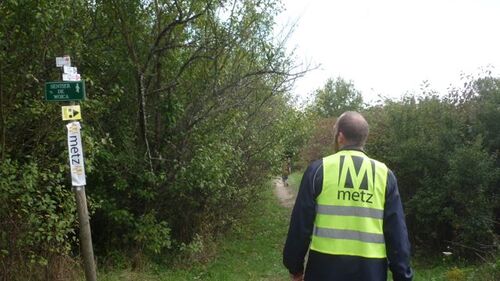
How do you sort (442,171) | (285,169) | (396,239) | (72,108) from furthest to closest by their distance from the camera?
(285,169) < (442,171) < (72,108) < (396,239)

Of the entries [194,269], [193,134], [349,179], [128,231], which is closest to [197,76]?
[193,134]

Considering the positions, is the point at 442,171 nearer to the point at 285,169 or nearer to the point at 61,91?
the point at 61,91

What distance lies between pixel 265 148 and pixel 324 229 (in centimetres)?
1075

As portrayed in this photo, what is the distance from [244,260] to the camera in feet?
37.8

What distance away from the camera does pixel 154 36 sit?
8.94m

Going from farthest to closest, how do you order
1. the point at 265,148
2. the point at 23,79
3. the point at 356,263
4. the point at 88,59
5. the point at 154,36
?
the point at 265,148
the point at 154,36
the point at 88,59
the point at 23,79
the point at 356,263

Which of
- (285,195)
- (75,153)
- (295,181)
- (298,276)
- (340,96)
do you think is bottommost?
(285,195)

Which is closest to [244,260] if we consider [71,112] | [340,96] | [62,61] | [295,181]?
[71,112]

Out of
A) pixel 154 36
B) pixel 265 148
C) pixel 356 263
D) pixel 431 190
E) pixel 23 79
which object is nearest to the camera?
pixel 356 263

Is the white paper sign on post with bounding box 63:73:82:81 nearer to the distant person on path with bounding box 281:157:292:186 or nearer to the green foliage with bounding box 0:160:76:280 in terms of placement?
the green foliage with bounding box 0:160:76:280

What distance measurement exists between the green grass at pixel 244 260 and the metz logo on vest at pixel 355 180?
222 inches

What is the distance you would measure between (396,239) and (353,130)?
0.82m

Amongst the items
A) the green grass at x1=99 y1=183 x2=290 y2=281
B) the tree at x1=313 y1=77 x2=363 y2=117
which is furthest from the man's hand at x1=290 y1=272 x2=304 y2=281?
the tree at x1=313 y1=77 x2=363 y2=117

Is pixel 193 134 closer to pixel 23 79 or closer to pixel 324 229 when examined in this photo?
pixel 23 79
